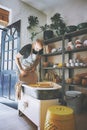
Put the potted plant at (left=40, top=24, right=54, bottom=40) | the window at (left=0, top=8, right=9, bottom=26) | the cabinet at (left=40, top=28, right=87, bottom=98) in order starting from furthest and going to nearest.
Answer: the potted plant at (left=40, top=24, right=54, bottom=40), the window at (left=0, top=8, right=9, bottom=26), the cabinet at (left=40, top=28, right=87, bottom=98)

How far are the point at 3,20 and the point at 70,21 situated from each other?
1.64 meters

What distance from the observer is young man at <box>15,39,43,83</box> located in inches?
108

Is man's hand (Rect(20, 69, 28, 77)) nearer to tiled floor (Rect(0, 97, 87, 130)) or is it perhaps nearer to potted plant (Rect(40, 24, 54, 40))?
tiled floor (Rect(0, 97, 87, 130))

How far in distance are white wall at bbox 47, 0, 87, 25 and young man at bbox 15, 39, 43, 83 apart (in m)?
1.00

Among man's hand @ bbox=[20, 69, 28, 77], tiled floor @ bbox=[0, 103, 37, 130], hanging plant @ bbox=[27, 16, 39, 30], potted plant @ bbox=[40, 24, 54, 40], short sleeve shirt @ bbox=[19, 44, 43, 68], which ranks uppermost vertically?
hanging plant @ bbox=[27, 16, 39, 30]

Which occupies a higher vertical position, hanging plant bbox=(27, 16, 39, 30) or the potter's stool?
hanging plant bbox=(27, 16, 39, 30)

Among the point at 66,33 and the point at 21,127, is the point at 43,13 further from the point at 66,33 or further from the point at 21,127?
the point at 21,127

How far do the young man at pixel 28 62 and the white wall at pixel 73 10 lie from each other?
100cm

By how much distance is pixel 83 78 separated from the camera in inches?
114

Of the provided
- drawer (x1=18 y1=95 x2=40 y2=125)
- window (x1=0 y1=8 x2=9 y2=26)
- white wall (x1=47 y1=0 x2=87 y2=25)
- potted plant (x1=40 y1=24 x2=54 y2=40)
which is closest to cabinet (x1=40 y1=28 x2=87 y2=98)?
potted plant (x1=40 y1=24 x2=54 y2=40)

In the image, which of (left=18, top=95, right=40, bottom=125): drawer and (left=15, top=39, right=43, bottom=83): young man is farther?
(left=15, top=39, right=43, bottom=83): young man

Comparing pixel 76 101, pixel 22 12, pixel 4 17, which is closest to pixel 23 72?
pixel 76 101

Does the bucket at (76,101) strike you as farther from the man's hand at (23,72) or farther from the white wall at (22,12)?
the white wall at (22,12)

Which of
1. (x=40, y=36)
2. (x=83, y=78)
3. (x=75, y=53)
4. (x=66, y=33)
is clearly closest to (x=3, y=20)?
(x=40, y=36)
